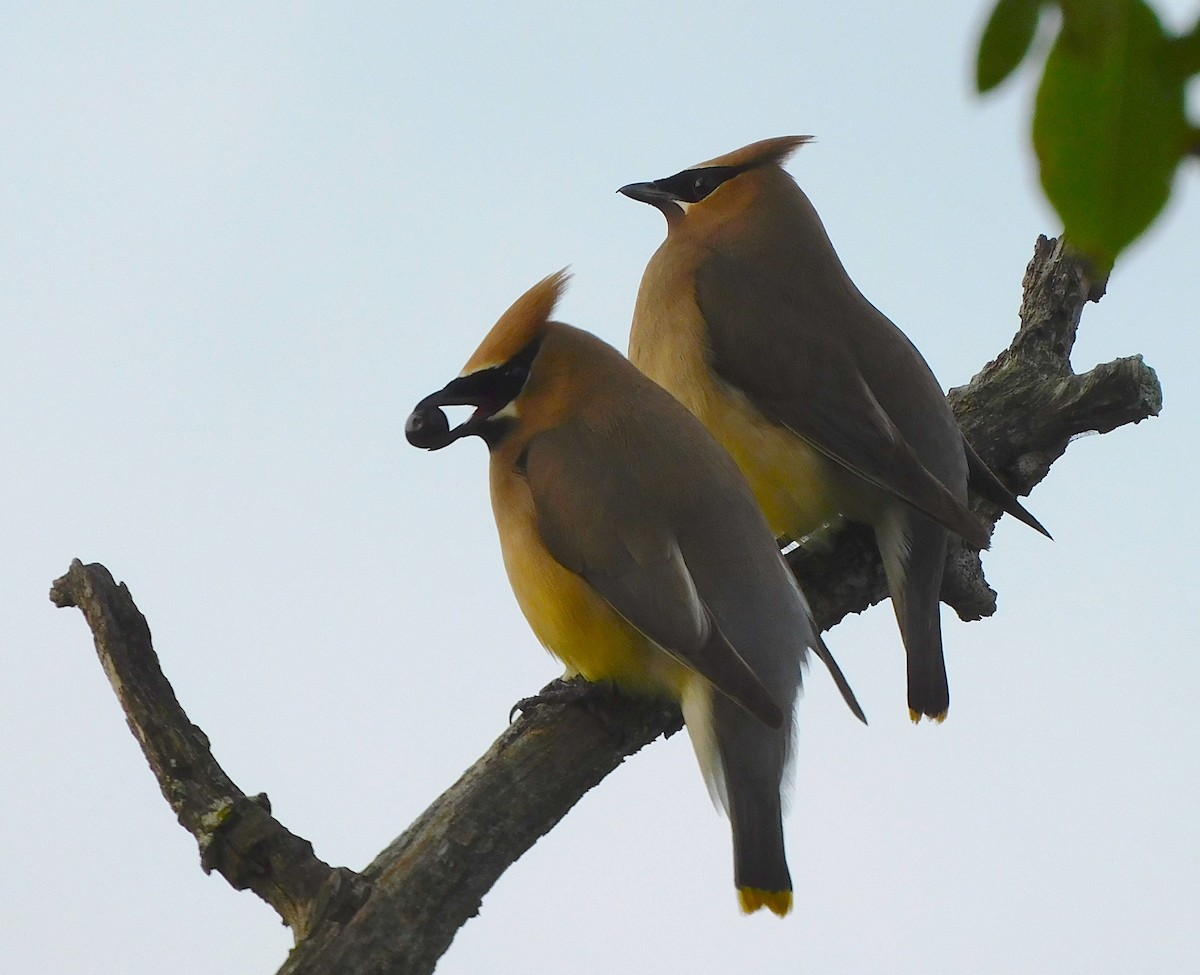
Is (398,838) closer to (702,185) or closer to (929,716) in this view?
(929,716)

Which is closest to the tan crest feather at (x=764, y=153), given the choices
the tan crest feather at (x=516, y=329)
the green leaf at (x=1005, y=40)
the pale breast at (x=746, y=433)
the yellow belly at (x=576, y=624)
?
the pale breast at (x=746, y=433)

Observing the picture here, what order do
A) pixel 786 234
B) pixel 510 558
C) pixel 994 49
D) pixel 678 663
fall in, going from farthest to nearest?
pixel 786 234
pixel 510 558
pixel 678 663
pixel 994 49

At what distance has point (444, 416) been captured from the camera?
12.5 ft

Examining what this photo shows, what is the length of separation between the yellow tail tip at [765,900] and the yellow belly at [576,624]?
0.49 metres

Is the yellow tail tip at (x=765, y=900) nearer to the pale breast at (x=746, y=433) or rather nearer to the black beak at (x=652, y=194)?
the pale breast at (x=746, y=433)

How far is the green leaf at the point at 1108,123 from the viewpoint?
0.56 m

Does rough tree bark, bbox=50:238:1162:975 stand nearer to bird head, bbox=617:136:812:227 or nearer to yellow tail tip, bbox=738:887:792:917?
yellow tail tip, bbox=738:887:792:917

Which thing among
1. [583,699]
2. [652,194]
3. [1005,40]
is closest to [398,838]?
[583,699]

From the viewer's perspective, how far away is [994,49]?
59 cm

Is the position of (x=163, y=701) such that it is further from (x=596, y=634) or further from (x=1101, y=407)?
(x=1101, y=407)

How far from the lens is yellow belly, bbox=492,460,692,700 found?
11.0ft

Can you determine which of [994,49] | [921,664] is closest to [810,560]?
[921,664]

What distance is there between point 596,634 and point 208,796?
94cm

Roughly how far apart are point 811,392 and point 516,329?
0.85 meters
